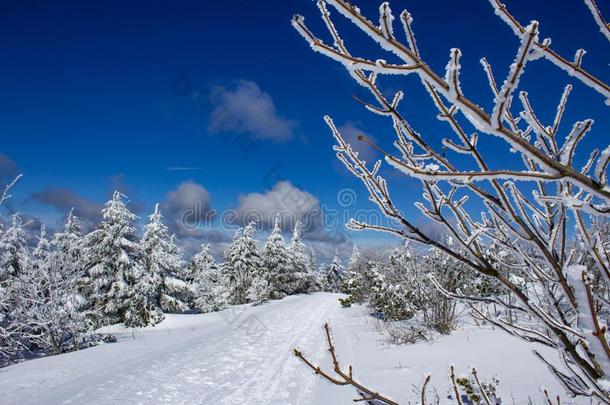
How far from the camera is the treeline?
1084cm

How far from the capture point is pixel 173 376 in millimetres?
7223

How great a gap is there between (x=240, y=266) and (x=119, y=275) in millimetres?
16777

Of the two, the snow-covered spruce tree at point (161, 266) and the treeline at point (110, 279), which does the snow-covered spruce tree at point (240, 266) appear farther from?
the snow-covered spruce tree at point (161, 266)

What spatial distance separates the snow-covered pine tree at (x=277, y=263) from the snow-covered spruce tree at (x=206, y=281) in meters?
5.65

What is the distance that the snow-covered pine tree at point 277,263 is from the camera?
4178cm

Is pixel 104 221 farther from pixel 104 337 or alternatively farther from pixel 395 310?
pixel 395 310

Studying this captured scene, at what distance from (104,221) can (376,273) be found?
15.0 m

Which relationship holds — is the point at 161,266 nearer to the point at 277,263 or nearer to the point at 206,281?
the point at 206,281

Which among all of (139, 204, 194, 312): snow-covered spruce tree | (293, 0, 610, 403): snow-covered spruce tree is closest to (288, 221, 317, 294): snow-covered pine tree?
(139, 204, 194, 312): snow-covered spruce tree

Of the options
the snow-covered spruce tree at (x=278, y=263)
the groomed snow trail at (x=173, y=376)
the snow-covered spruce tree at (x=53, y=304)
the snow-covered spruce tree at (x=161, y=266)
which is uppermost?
the snow-covered spruce tree at (x=278, y=263)

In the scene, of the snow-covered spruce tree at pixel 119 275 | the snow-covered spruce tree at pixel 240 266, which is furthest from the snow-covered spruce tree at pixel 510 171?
the snow-covered spruce tree at pixel 240 266

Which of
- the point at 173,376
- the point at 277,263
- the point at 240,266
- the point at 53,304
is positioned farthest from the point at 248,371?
the point at 277,263

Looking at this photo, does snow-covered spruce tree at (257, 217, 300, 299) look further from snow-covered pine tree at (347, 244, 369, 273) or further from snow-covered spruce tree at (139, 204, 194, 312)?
snow-covered spruce tree at (139, 204, 194, 312)

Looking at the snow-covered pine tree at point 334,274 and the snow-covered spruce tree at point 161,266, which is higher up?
the snow-covered pine tree at point 334,274
